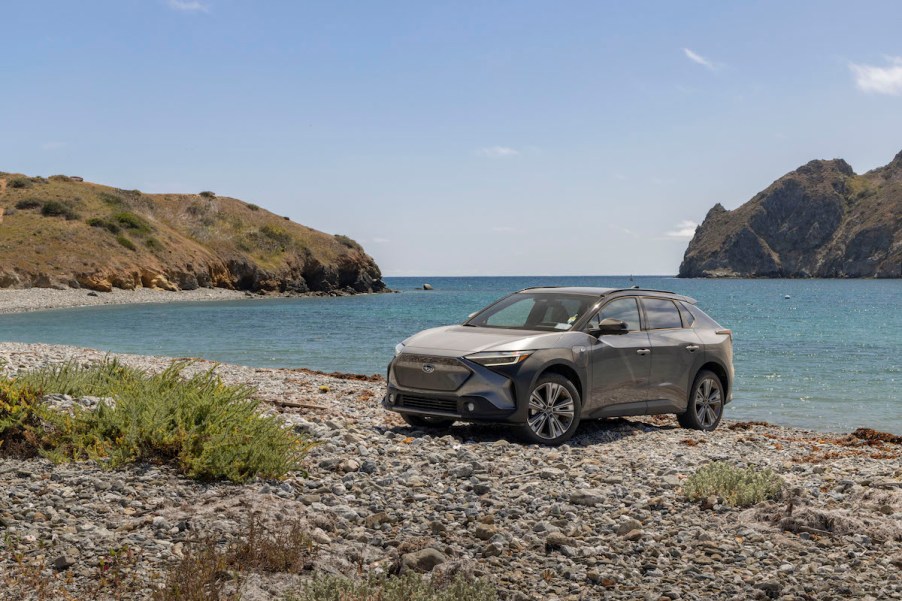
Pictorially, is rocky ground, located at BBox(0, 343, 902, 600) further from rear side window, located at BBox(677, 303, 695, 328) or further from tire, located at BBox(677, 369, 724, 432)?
rear side window, located at BBox(677, 303, 695, 328)

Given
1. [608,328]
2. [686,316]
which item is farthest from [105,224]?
[608,328]

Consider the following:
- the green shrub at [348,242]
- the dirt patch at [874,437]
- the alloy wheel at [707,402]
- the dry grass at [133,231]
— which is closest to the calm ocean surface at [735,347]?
the dirt patch at [874,437]

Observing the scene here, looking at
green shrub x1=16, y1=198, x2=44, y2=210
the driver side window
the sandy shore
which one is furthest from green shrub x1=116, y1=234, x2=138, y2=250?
the driver side window

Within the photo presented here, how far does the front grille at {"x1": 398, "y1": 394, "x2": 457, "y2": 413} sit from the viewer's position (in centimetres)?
967

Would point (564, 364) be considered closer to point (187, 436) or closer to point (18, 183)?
point (187, 436)

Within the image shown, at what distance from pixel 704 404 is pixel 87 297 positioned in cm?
6261

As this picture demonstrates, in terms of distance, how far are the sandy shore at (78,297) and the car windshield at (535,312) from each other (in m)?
51.3

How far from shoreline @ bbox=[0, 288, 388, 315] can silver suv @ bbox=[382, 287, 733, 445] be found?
50.4m

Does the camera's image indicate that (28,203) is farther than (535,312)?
Yes

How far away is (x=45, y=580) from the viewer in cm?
483

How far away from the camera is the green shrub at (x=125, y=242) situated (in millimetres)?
79750

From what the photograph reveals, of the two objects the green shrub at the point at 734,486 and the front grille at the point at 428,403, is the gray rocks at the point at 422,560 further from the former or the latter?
the front grille at the point at 428,403

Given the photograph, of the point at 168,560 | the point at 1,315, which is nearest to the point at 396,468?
the point at 168,560

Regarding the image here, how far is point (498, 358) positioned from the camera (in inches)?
377
